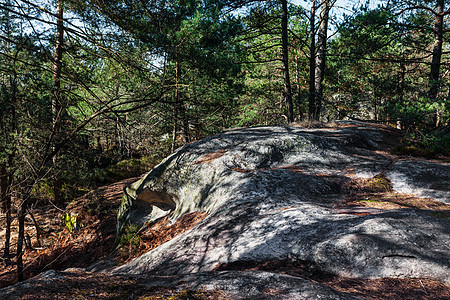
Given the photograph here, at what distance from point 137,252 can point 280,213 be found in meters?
3.51

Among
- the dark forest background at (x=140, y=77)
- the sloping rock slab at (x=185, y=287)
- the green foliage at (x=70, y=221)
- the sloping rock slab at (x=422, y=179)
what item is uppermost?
the dark forest background at (x=140, y=77)

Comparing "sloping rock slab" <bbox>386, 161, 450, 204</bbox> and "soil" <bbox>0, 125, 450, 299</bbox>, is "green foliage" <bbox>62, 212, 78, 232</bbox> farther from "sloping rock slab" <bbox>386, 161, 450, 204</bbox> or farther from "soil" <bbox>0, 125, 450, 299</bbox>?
"sloping rock slab" <bbox>386, 161, 450, 204</bbox>

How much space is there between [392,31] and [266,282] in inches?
359

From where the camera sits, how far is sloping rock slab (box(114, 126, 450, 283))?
2510 mm

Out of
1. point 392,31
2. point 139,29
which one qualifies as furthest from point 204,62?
point 392,31

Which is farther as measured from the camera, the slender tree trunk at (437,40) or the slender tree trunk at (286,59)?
the slender tree trunk at (286,59)

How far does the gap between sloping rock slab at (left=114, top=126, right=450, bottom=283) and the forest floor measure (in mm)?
148

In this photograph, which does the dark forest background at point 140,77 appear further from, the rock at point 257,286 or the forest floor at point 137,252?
the rock at point 257,286

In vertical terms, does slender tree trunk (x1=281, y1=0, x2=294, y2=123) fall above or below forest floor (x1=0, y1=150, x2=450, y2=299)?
above

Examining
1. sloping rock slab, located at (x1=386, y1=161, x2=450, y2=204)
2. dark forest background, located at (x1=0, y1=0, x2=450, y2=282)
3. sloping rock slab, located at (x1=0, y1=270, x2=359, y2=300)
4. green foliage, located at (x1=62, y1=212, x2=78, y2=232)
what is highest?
dark forest background, located at (x1=0, y1=0, x2=450, y2=282)

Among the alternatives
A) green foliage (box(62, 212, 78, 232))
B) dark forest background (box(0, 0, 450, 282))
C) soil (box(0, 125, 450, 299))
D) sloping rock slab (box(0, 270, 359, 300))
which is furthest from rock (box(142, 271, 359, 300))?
green foliage (box(62, 212, 78, 232))

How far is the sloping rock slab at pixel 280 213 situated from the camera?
2510 millimetres

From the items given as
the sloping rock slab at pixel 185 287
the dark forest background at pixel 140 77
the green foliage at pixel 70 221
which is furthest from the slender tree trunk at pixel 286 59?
the sloping rock slab at pixel 185 287

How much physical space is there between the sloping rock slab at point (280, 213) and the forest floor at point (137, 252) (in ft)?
0.48
